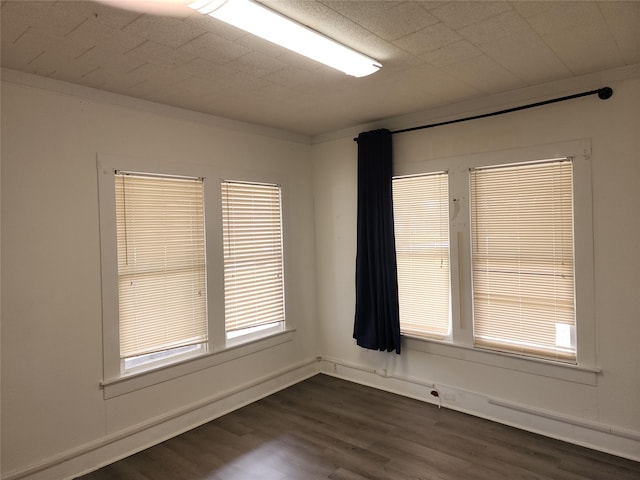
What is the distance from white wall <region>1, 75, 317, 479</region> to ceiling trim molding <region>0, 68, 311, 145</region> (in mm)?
12

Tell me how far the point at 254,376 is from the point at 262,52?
2.84 meters

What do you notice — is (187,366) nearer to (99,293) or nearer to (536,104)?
(99,293)

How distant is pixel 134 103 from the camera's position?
3.08 meters

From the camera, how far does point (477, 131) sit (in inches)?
134

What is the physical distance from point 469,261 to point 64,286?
9.97 ft

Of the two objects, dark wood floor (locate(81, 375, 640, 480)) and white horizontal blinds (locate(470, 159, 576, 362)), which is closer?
dark wood floor (locate(81, 375, 640, 480))

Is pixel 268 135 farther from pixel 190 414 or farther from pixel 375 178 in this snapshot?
pixel 190 414

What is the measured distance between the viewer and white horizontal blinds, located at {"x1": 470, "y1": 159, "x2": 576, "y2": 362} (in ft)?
9.92

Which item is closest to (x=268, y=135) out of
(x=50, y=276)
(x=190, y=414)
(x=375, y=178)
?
(x=375, y=178)

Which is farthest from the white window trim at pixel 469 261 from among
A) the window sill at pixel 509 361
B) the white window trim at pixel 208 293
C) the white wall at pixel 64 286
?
the white wall at pixel 64 286

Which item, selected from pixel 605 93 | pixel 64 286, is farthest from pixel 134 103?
pixel 605 93

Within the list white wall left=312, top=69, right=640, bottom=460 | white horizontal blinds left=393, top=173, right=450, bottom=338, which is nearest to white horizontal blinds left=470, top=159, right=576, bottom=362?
white wall left=312, top=69, right=640, bottom=460

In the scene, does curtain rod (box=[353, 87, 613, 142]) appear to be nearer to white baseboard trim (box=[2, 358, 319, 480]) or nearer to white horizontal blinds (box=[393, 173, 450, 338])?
white horizontal blinds (box=[393, 173, 450, 338])

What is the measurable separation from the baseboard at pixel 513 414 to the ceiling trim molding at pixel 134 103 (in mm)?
2564
